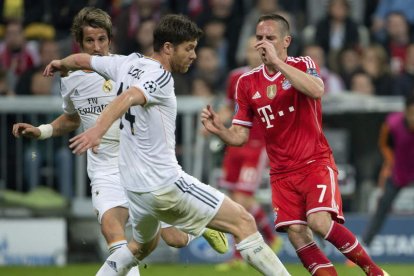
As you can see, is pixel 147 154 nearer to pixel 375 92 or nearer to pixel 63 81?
pixel 63 81

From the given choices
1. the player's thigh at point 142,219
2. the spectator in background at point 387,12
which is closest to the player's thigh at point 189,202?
the player's thigh at point 142,219

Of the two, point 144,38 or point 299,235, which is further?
point 144,38

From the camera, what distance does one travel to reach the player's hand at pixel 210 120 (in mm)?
9430

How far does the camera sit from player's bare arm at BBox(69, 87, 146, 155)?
801 centimetres

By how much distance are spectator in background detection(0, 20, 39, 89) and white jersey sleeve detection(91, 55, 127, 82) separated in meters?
8.02

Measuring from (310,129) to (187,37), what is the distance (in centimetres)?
145

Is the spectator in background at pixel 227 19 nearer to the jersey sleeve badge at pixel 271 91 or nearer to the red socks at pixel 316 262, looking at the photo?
the jersey sleeve badge at pixel 271 91

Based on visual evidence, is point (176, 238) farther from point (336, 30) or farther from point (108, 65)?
point (336, 30)

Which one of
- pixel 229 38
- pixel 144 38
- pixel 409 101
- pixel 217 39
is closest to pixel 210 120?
pixel 409 101

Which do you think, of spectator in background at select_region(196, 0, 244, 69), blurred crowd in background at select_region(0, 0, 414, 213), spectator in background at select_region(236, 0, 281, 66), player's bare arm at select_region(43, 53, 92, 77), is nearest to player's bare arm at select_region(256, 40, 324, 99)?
player's bare arm at select_region(43, 53, 92, 77)

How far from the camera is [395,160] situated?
15.0m

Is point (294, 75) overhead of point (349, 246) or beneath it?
overhead

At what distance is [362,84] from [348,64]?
0.61 metres

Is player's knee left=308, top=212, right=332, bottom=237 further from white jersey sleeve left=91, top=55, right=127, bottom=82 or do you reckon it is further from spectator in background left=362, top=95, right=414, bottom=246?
spectator in background left=362, top=95, right=414, bottom=246
